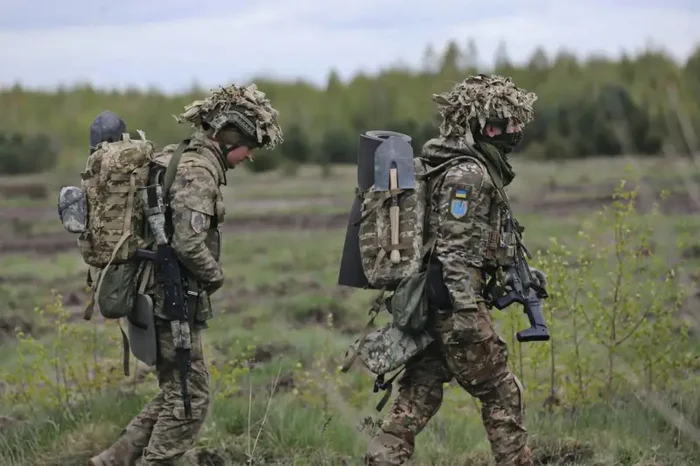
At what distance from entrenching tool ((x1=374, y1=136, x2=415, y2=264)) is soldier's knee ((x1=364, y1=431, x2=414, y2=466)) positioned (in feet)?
3.01

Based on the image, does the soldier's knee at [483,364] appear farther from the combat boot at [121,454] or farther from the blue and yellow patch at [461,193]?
the combat boot at [121,454]

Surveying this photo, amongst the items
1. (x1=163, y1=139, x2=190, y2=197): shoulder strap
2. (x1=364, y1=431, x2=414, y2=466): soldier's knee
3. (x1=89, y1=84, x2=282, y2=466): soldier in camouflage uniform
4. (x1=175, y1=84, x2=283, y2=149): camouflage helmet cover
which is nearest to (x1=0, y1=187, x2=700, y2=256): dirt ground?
(x1=89, y1=84, x2=282, y2=466): soldier in camouflage uniform

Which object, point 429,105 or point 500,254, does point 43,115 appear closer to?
point 429,105

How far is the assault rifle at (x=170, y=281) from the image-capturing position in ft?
16.3

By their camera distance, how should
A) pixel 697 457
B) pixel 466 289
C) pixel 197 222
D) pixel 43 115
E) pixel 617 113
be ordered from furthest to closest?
pixel 43 115
pixel 697 457
pixel 197 222
pixel 466 289
pixel 617 113

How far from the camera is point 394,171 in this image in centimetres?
462

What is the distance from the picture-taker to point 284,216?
23266 mm

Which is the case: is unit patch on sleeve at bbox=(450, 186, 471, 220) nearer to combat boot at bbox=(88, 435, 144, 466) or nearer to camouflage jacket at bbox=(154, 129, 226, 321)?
camouflage jacket at bbox=(154, 129, 226, 321)

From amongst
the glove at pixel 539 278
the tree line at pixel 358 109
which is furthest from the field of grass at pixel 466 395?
the tree line at pixel 358 109

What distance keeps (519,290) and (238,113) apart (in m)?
1.73

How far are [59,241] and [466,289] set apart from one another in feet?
53.7

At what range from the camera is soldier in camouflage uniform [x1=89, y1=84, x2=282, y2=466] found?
195 inches

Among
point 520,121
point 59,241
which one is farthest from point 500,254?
point 59,241

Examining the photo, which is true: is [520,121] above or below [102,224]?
above
